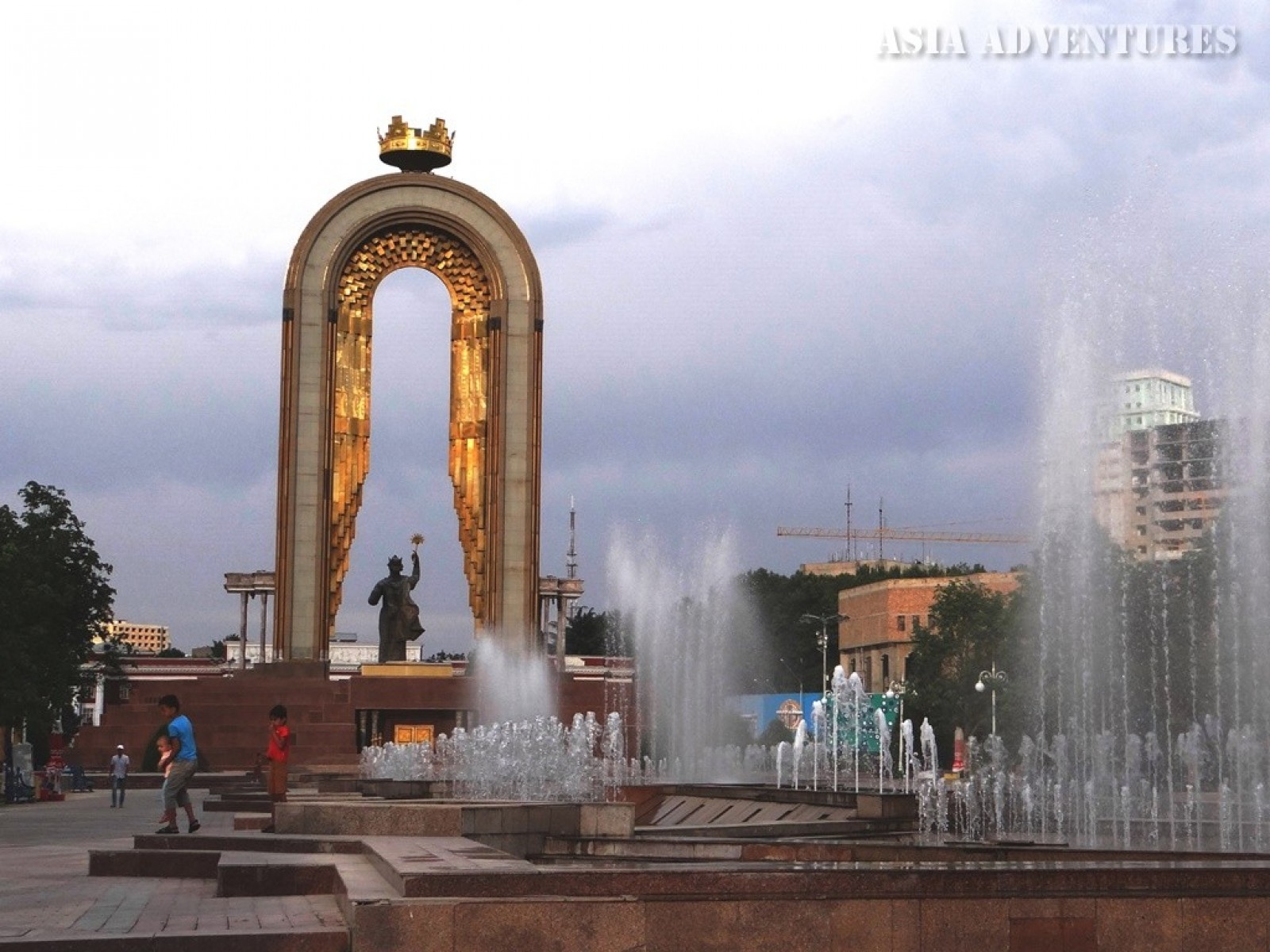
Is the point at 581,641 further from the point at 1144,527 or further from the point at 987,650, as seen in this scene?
the point at 1144,527

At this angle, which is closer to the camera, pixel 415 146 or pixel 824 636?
pixel 415 146

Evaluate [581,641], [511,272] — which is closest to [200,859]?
[511,272]

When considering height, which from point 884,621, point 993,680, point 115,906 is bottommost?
point 115,906

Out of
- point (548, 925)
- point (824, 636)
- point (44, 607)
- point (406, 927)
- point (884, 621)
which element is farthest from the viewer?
point (884, 621)

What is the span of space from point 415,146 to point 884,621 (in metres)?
41.1

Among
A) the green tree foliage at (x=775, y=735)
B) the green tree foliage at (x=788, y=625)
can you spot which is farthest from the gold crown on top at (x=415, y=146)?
the green tree foliage at (x=788, y=625)

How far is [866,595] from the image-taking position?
72625 mm

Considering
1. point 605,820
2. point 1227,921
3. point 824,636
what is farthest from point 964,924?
point 824,636

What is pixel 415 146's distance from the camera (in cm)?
3456

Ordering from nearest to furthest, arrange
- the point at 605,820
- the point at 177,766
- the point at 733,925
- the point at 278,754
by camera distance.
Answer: the point at 733,925, the point at 605,820, the point at 177,766, the point at 278,754

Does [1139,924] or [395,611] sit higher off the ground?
[395,611]

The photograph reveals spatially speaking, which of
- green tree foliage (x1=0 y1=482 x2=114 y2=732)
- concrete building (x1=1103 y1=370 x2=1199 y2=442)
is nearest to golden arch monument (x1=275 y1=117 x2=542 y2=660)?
green tree foliage (x1=0 y1=482 x2=114 y2=732)

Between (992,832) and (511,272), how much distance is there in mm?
21276

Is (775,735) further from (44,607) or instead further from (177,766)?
(177,766)
